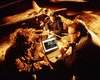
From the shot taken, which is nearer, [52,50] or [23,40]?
[52,50]

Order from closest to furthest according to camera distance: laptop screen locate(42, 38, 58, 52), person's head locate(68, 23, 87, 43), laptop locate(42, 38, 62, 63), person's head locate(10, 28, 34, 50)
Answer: person's head locate(68, 23, 87, 43), laptop locate(42, 38, 62, 63), laptop screen locate(42, 38, 58, 52), person's head locate(10, 28, 34, 50)

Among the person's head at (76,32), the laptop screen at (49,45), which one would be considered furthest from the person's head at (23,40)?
the person's head at (76,32)

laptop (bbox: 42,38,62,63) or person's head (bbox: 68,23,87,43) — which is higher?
person's head (bbox: 68,23,87,43)

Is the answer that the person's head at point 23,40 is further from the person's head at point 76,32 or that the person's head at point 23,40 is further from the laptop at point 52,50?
the person's head at point 76,32

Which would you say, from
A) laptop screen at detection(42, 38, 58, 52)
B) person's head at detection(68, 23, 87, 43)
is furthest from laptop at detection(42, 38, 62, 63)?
person's head at detection(68, 23, 87, 43)

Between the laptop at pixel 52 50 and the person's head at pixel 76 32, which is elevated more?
the person's head at pixel 76 32

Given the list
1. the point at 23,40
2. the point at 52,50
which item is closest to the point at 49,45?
the point at 52,50

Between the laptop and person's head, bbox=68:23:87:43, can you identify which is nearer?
person's head, bbox=68:23:87:43

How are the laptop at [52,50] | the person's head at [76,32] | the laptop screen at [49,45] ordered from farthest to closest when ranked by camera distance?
the laptop screen at [49,45] → the laptop at [52,50] → the person's head at [76,32]

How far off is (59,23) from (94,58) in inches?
71.3

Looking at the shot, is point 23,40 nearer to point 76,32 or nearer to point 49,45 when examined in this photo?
point 49,45

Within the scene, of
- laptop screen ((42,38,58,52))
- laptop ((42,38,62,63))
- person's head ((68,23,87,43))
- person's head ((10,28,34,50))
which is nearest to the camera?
person's head ((68,23,87,43))

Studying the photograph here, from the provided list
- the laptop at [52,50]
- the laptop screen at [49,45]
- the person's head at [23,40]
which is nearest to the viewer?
the laptop at [52,50]

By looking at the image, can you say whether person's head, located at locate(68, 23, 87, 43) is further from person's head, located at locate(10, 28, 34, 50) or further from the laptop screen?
person's head, located at locate(10, 28, 34, 50)
